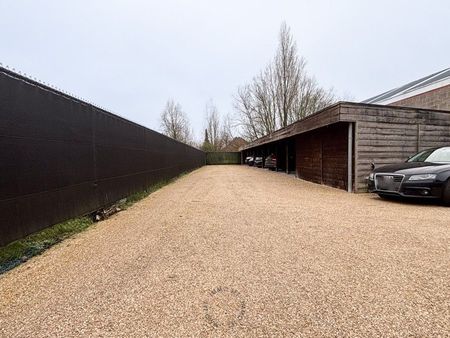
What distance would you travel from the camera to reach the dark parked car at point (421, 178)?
5.35 meters

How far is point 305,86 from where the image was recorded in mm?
25000

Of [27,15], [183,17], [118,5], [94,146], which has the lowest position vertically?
[94,146]

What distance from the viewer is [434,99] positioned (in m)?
13.4

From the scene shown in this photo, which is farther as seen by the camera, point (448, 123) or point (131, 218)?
point (448, 123)

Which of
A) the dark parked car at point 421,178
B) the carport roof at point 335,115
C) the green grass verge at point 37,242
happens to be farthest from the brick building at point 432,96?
the green grass verge at point 37,242

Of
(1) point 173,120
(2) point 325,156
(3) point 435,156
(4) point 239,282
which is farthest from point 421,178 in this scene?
(1) point 173,120

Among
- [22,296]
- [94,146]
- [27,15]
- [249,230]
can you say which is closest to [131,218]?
[94,146]

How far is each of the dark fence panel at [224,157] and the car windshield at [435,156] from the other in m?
32.6

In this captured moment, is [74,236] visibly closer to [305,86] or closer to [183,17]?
[183,17]

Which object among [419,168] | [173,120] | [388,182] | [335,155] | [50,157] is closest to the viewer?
[50,157]

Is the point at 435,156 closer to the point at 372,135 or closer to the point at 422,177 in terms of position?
the point at 422,177

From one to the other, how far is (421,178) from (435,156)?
1.17 meters

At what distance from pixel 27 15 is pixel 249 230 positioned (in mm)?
6841

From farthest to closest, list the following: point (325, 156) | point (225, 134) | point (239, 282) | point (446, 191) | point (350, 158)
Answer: point (225, 134) < point (325, 156) < point (350, 158) < point (446, 191) < point (239, 282)
